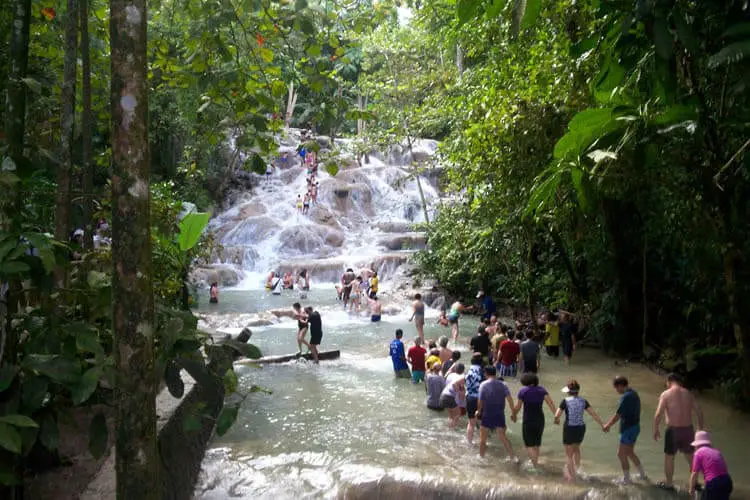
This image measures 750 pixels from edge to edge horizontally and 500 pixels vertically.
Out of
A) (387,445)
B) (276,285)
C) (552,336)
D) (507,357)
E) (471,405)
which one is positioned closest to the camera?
(387,445)

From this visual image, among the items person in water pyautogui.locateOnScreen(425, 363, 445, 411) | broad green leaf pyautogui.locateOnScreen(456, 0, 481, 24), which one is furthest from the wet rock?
broad green leaf pyautogui.locateOnScreen(456, 0, 481, 24)

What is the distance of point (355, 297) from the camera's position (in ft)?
63.6

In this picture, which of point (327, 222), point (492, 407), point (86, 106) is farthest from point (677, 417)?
point (327, 222)

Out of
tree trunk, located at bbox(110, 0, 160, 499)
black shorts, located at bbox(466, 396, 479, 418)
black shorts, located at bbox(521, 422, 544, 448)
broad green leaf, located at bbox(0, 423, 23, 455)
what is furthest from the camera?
black shorts, located at bbox(466, 396, 479, 418)

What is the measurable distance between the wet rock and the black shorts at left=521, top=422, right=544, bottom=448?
18410 mm

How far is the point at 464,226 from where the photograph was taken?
57.6 feet

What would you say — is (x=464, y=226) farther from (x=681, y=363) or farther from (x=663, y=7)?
(x=663, y=7)

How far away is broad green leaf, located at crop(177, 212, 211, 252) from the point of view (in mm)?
6359

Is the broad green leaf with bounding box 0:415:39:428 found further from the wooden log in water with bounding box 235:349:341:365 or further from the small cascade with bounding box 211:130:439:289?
the small cascade with bounding box 211:130:439:289

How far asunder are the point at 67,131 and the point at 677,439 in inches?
265

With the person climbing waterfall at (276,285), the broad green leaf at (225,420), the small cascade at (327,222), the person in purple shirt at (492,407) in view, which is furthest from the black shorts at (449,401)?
the small cascade at (327,222)

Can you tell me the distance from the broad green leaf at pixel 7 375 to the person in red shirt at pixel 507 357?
8764mm

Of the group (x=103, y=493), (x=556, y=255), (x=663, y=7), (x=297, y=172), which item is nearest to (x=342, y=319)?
(x=556, y=255)

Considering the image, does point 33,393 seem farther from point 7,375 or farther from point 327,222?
point 327,222
